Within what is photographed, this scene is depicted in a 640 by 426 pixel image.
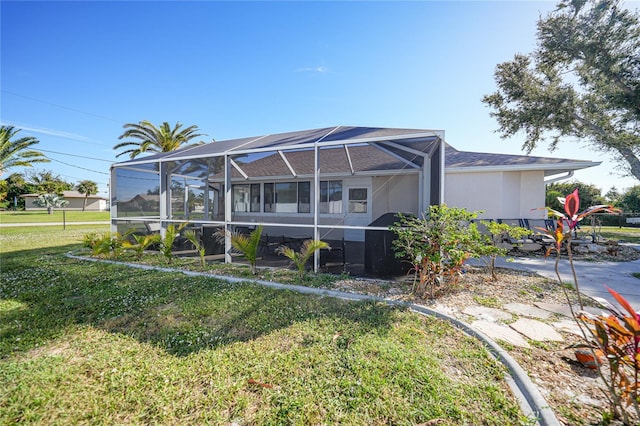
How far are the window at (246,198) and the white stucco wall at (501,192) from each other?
28.0 feet

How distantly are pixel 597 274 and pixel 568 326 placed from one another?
4.19 m

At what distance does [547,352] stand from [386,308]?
1.93m

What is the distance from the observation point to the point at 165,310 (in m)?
4.17

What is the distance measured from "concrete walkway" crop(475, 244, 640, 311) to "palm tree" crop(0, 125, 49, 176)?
33.8m

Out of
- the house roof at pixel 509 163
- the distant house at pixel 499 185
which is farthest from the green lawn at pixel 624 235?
the house roof at pixel 509 163

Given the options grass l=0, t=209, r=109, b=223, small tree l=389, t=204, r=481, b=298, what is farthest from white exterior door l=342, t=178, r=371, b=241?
grass l=0, t=209, r=109, b=223

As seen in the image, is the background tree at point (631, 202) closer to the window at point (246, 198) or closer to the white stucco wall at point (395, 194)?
the white stucco wall at point (395, 194)

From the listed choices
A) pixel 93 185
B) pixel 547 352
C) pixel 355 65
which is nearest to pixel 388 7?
pixel 355 65

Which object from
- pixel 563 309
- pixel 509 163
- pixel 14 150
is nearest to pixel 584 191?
pixel 509 163

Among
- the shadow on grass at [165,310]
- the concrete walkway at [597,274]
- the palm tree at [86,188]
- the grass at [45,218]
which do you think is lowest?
the shadow on grass at [165,310]

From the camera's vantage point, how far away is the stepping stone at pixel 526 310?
154 inches

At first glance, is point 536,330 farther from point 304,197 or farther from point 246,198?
point 246,198

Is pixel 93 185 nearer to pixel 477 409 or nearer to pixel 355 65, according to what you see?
pixel 355 65

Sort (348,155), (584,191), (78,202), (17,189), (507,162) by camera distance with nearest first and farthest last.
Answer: (348,155)
(507,162)
(584,191)
(17,189)
(78,202)
